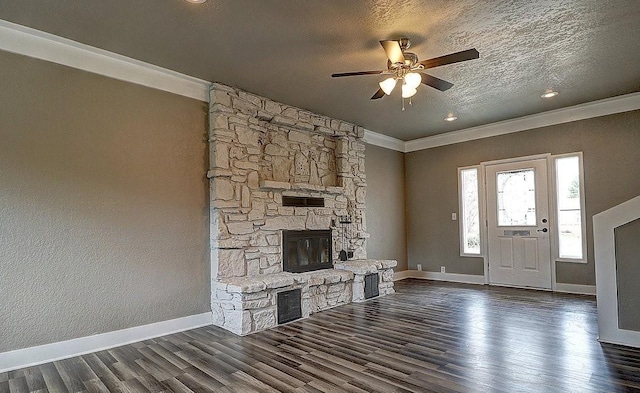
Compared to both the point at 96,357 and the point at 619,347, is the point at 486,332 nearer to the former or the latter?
the point at 619,347

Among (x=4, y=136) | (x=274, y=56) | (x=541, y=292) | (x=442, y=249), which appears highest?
(x=274, y=56)

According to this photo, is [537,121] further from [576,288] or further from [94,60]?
[94,60]

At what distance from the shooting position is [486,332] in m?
3.78

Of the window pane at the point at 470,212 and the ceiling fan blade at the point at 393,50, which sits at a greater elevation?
the ceiling fan blade at the point at 393,50

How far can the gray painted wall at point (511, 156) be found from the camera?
5.22 meters

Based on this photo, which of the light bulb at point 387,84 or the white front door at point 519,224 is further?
the white front door at point 519,224

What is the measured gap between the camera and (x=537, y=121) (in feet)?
19.6

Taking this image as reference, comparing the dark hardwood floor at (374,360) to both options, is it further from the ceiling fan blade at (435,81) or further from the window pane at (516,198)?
the ceiling fan blade at (435,81)

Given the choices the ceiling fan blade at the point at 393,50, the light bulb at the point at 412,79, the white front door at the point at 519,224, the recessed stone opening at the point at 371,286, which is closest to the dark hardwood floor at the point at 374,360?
the recessed stone opening at the point at 371,286

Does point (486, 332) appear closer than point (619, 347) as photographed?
No

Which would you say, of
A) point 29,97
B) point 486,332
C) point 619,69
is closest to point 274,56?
point 29,97

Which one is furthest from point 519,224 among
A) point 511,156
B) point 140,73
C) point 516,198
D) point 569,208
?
point 140,73

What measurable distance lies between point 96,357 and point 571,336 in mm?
4493

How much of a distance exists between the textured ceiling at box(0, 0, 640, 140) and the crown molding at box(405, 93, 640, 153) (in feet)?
1.20
